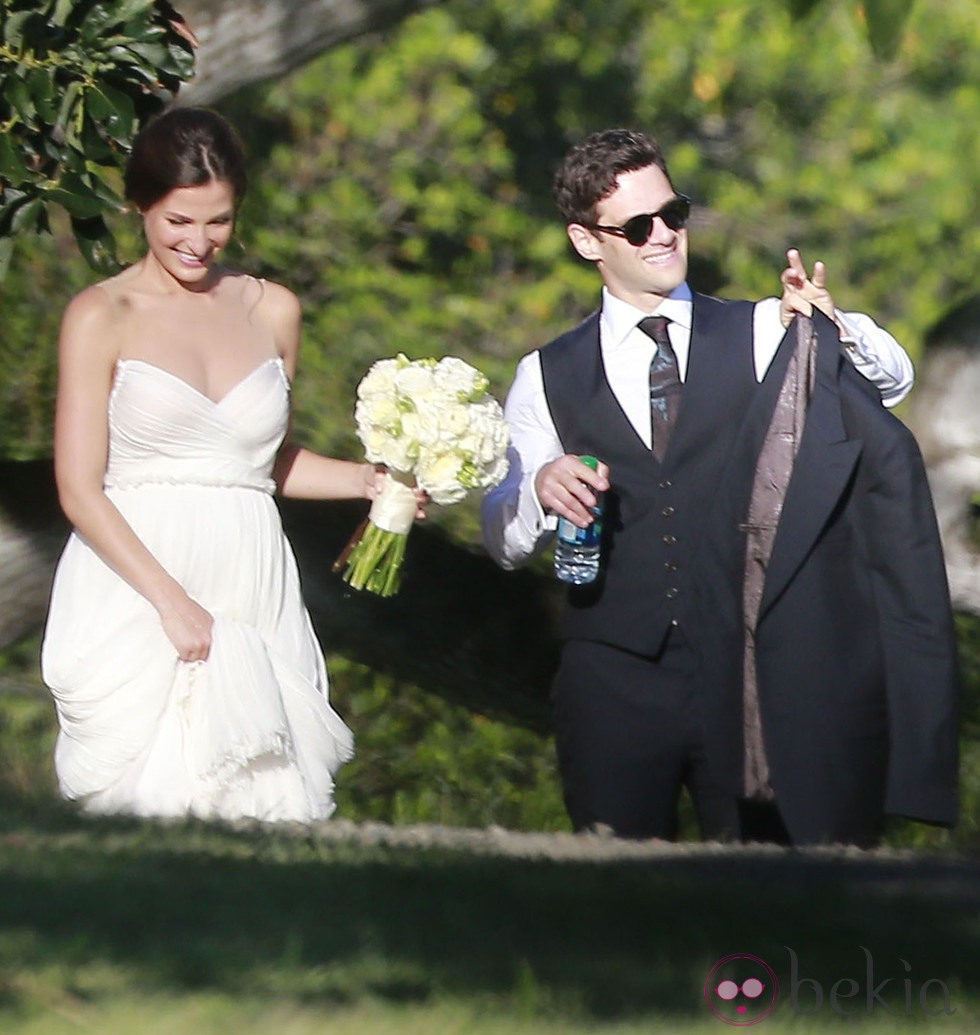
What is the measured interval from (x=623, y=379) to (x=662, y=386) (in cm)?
11

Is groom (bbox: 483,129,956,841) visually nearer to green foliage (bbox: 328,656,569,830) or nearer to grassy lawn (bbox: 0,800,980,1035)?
grassy lawn (bbox: 0,800,980,1035)

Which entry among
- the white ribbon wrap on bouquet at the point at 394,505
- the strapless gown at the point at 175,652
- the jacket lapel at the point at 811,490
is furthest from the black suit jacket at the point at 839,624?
the strapless gown at the point at 175,652

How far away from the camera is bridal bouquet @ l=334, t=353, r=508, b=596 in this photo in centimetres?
520

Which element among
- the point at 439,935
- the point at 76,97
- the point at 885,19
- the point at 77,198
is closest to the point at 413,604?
the point at 77,198

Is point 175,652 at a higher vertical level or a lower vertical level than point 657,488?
lower

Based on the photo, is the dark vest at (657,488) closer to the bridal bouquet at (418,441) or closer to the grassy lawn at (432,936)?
the bridal bouquet at (418,441)

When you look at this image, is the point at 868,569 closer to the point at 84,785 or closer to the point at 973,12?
the point at 84,785

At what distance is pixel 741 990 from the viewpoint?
11.1 feet

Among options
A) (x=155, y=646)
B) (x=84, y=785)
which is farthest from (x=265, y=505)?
(x=84, y=785)

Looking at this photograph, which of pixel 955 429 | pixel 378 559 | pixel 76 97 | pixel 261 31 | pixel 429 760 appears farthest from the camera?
pixel 429 760

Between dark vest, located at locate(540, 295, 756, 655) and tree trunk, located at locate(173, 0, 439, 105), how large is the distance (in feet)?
10.9

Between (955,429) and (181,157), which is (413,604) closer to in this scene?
(955,429)

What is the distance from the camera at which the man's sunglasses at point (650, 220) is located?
5383 millimetres

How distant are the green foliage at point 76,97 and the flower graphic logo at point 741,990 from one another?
12.6 feet
